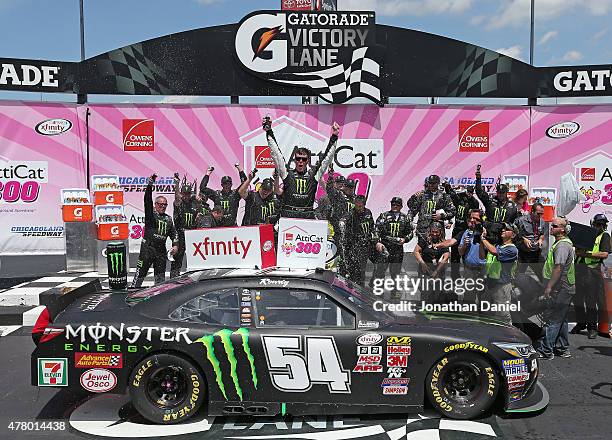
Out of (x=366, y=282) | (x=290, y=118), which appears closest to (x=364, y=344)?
(x=366, y=282)

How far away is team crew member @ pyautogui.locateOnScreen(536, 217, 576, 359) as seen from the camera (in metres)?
6.27

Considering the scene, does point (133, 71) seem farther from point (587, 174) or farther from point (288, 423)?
point (587, 174)

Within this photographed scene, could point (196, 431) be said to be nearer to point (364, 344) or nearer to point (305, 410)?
point (305, 410)

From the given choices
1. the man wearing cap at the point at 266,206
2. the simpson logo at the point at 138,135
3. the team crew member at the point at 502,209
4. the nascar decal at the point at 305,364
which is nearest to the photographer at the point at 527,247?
the team crew member at the point at 502,209

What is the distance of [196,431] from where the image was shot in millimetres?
4359

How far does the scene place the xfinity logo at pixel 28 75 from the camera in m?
12.7

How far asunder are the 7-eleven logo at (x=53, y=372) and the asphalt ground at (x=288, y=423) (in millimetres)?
378

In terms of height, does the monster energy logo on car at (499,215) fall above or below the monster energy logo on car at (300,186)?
below

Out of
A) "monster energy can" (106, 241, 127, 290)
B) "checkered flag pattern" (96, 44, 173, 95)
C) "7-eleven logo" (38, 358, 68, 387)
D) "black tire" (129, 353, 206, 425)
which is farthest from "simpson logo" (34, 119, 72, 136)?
"black tire" (129, 353, 206, 425)

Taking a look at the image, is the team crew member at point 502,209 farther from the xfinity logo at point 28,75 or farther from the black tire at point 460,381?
the xfinity logo at point 28,75

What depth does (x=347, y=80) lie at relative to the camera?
13258mm

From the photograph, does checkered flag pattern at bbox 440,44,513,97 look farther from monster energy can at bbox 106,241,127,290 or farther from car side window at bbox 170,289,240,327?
car side window at bbox 170,289,240,327

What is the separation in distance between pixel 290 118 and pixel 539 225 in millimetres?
6300

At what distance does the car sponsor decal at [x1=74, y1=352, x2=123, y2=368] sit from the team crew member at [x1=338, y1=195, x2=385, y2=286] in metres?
4.63
